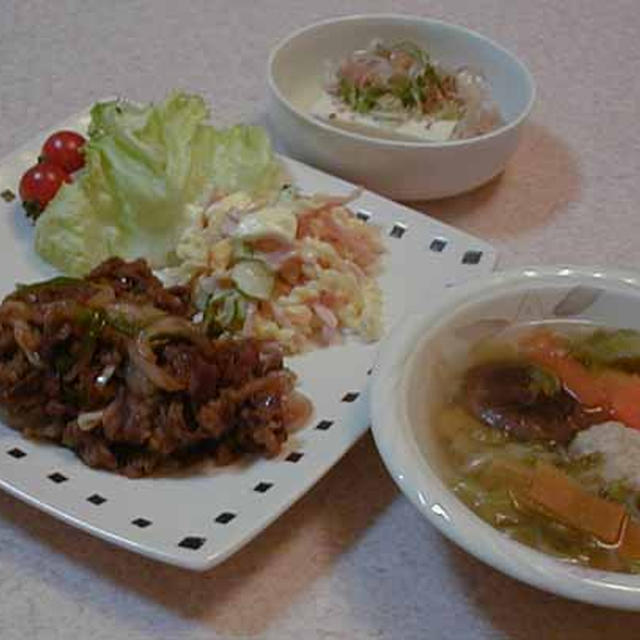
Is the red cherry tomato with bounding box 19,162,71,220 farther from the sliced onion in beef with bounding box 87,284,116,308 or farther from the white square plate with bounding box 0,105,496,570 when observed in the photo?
the sliced onion in beef with bounding box 87,284,116,308

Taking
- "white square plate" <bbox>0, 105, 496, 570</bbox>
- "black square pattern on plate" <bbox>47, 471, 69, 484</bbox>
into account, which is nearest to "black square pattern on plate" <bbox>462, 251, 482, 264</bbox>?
"white square plate" <bbox>0, 105, 496, 570</bbox>

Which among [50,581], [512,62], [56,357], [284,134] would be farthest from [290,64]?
[50,581]

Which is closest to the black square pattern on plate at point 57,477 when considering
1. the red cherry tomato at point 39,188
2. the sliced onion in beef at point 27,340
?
the sliced onion in beef at point 27,340

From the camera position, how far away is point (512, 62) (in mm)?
1741

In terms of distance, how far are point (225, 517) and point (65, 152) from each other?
0.73m

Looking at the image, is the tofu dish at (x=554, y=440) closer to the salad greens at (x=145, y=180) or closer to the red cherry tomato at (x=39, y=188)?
the salad greens at (x=145, y=180)

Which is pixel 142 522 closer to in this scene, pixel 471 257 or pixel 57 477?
pixel 57 477

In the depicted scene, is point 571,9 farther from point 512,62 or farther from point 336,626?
point 336,626

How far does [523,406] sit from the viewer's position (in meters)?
1.07

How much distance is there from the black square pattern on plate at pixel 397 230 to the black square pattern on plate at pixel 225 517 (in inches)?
22.4

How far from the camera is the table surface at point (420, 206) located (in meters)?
0.99

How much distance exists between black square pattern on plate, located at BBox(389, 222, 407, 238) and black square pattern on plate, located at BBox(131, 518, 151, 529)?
0.61m

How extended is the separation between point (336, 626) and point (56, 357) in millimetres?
388

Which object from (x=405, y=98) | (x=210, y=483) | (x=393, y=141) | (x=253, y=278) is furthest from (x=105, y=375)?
(x=405, y=98)
